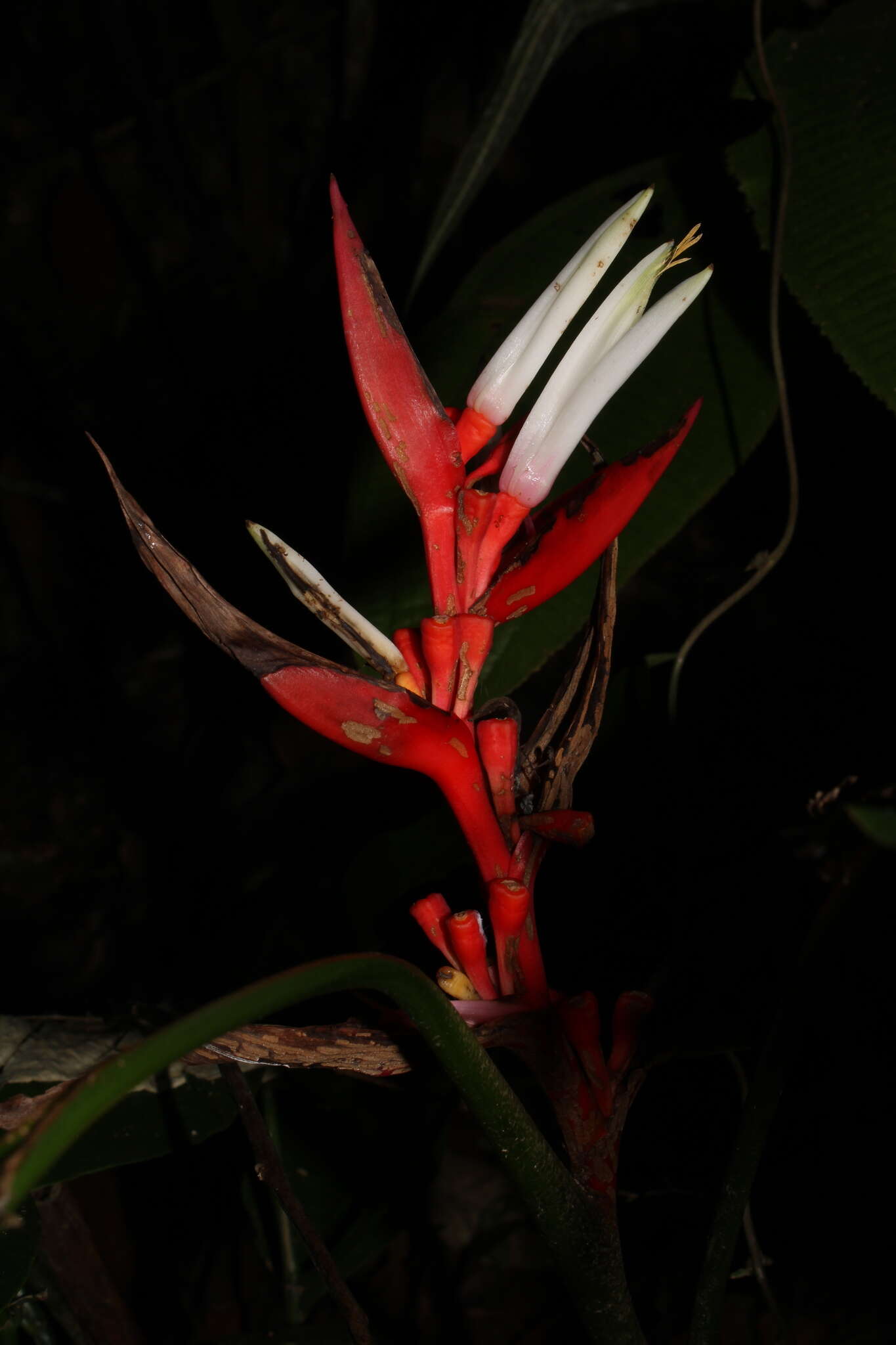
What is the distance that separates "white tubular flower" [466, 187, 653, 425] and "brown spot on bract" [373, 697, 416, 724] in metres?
0.12

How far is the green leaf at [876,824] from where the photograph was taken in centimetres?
20

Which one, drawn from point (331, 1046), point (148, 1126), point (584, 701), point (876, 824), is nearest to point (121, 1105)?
point (148, 1126)

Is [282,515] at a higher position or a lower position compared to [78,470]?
lower

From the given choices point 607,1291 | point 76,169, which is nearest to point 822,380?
point 607,1291

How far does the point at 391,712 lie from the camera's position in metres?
0.31

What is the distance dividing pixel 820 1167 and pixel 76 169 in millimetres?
1951

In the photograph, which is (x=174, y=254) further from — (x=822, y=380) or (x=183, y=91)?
(x=822, y=380)

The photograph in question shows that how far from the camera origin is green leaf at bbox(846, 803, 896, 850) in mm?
202

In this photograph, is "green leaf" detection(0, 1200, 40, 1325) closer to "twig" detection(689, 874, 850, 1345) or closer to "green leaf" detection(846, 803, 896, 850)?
"twig" detection(689, 874, 850, 1345)

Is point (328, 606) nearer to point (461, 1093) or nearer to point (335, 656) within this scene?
point (461, 1093)

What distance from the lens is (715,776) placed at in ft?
1.98

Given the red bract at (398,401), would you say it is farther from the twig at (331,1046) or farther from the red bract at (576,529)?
the twig at (331,1046)

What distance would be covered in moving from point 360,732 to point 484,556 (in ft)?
0.29

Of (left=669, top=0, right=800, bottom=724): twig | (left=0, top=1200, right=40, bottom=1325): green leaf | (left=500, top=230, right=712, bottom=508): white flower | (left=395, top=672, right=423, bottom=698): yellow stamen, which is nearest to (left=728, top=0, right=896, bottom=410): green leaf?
(left=669, top=0, right=800, bottom=724): twig
